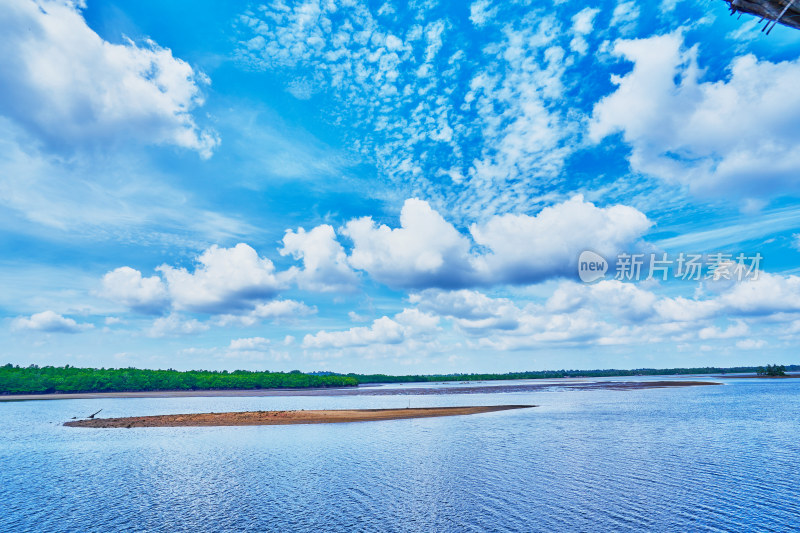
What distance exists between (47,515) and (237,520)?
12.9 m

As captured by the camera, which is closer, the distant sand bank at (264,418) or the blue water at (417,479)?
the blue water at (417,479)

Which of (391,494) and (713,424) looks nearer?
(391,494)

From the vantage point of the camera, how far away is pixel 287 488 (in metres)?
35.5

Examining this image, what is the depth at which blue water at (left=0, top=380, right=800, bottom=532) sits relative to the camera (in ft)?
89.0

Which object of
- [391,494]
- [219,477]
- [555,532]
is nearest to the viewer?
[555,532]

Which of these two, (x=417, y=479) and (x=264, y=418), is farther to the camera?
(x=264, y=418)

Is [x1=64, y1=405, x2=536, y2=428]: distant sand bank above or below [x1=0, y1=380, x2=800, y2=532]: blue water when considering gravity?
below

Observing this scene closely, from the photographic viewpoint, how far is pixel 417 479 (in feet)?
122

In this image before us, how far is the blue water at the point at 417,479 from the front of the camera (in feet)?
89.0

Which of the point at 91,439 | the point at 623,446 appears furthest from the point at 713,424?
the point at 91,439

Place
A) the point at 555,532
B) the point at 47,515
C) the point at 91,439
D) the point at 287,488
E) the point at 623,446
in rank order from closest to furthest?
the point at 555,532 < the point at 47,515 < the point at 287,488 < the point at 623,446 < the point at 91,439

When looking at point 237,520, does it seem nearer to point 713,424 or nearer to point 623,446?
point 623,446

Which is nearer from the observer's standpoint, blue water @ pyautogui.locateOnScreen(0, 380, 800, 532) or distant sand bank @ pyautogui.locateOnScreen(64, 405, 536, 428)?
blue water @ pyautogui.locateOnScreen(0, 380, 800, 532)

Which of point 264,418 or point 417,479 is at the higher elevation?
point 417,479
